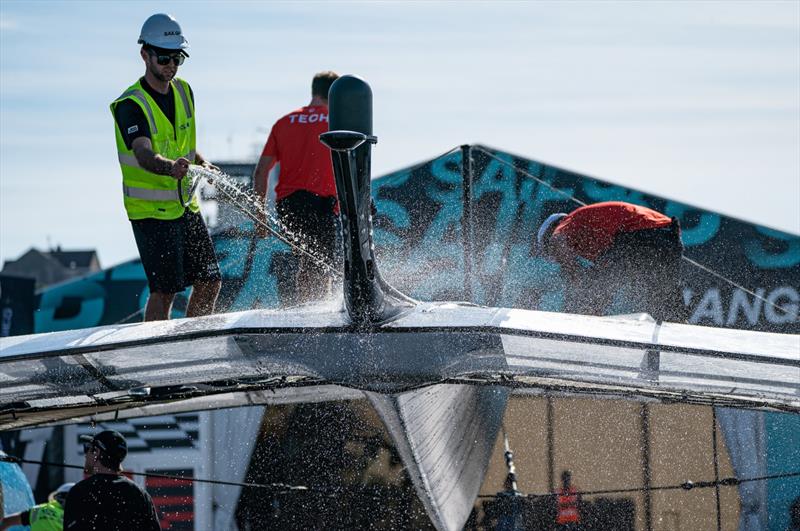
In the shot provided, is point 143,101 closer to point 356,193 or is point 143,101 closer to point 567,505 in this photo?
point 356,193

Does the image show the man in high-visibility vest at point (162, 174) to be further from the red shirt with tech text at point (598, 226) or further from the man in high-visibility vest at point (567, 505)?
the man in high-visibility vest at point (567, 505)

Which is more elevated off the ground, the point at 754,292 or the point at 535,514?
the point at 754,292

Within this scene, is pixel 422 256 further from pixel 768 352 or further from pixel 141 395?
pixel 768 352

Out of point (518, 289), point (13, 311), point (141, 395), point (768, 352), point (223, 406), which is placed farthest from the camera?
point (13, 311)

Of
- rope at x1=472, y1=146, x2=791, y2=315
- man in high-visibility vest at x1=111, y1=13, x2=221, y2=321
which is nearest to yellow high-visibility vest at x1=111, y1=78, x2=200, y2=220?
man in high-visibility vest at x1=111, y1=13, x2=221, y2=321

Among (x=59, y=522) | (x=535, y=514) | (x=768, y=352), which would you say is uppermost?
(x=768, y=352)

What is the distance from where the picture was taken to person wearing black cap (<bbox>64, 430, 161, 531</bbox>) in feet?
16.3

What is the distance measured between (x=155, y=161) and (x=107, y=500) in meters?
1.38

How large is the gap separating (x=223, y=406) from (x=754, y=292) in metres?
4.09

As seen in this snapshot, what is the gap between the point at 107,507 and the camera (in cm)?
498

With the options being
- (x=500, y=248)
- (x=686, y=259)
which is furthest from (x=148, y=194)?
(x=686, y=259)

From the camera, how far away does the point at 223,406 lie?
6.79m

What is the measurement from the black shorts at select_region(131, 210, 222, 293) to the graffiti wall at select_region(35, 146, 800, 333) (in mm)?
2667

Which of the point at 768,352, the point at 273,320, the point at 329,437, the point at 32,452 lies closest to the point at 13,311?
the point at 32,452
